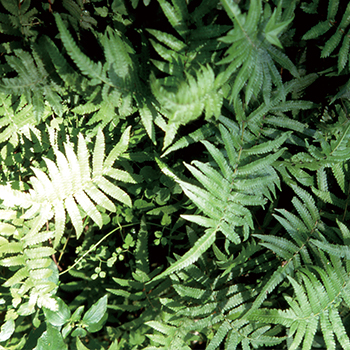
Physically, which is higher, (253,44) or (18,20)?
(18,20)

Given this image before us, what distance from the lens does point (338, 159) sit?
1.21 meters

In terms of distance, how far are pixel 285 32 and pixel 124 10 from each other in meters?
0.70

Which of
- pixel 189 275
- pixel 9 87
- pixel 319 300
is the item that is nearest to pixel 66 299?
pixel 189 275

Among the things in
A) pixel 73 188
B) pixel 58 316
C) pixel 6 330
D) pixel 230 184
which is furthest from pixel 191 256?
pixel 6 330

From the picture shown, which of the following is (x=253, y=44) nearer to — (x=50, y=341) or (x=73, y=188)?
(x=73, y=188)

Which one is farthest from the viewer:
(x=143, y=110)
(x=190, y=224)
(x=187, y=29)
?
(x=190, y=224)

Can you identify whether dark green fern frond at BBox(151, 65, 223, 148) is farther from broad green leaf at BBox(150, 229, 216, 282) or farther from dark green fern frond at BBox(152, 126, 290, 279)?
broad green leaf at BBox(150, 229, 216, 282)

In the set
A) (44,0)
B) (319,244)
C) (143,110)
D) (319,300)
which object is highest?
(44,0)

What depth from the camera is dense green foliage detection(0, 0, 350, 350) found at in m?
1.04

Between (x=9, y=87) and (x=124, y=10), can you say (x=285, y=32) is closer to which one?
(x=124, y=10)

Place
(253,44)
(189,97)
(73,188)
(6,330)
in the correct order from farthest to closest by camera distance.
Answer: (6,330), (73,188), (253,44), (189,97)

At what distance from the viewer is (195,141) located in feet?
3.87

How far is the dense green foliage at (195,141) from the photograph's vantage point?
1.04 m

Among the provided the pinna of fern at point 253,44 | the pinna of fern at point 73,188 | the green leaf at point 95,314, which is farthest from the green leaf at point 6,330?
the pinna of fern at point 253,44
